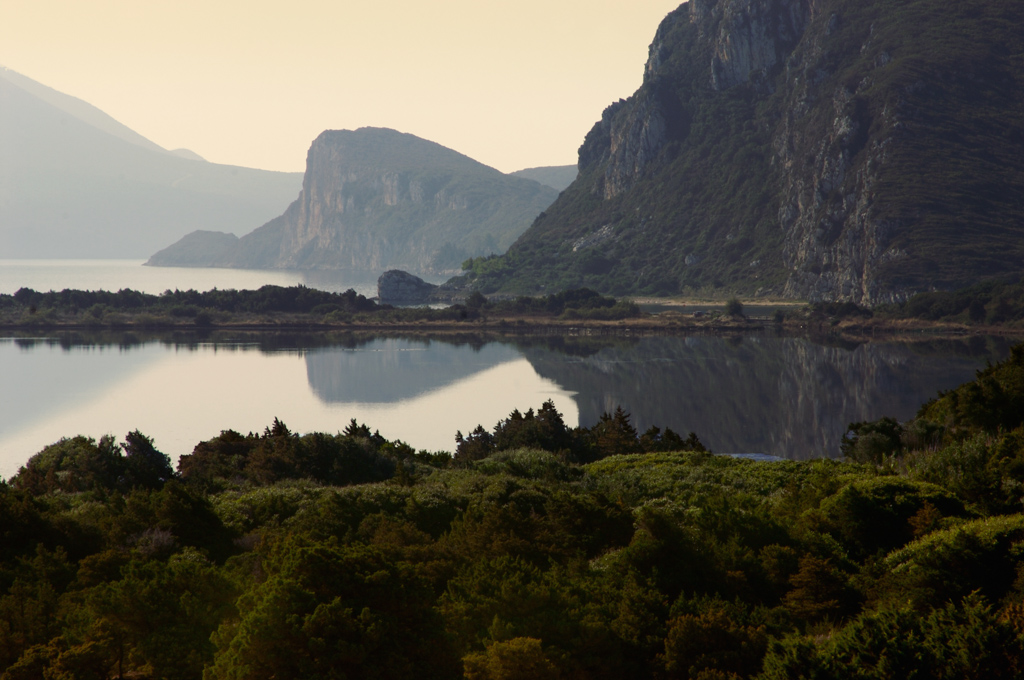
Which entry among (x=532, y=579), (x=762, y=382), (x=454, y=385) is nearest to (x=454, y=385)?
(x=454, y=385)

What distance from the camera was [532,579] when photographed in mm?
15141

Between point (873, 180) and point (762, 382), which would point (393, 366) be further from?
point (873, 180)

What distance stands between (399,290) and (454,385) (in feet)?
339

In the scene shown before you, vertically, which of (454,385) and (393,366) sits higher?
(393,366)

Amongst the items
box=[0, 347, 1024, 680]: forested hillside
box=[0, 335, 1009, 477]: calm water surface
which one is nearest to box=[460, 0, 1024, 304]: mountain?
box=[0, 335, 1009, 477]: calm water surface

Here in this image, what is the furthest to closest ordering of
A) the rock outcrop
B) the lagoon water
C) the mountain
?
the rock outcrop < the mountain < the lagoon water

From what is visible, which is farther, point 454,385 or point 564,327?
point 564,327

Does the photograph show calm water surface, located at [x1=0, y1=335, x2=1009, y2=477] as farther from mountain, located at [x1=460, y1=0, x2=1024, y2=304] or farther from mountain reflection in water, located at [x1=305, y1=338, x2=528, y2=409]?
mountain, located at [x1=460, y1=0, x2=1024, y2=304]

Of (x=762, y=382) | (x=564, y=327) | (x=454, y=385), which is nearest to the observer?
(x=762, y=382)

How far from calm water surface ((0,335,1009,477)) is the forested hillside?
27.2 m

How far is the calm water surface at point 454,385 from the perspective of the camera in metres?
55.4

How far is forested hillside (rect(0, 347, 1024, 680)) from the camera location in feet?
40.2

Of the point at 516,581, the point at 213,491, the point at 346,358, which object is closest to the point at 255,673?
the point at 516,581

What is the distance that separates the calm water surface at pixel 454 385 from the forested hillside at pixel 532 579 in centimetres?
2722
